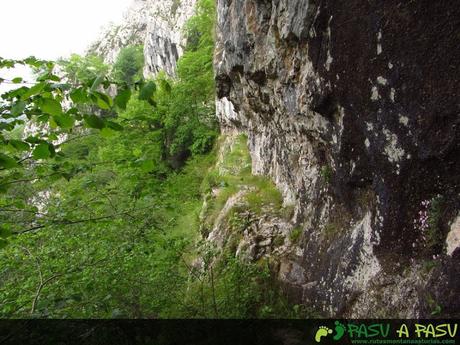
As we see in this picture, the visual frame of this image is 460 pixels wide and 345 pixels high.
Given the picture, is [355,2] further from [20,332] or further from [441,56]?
[20,332]

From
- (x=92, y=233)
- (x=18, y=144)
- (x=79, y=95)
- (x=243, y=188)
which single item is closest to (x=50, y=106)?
(x=79, y=95)

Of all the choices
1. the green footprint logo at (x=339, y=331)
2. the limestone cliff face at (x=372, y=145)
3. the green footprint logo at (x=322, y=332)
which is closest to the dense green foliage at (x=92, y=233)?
the green footprint logo at (x=322, y=332)

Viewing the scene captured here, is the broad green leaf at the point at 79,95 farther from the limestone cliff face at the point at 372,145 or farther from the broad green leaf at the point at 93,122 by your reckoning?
the limestone cliff face at the point at 372,145

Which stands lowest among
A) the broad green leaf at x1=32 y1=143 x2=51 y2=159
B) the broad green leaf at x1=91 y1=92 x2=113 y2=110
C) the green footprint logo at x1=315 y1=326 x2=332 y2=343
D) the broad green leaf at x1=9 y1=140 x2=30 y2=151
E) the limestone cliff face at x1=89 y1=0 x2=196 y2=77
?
the green footprint logo at x1=315 y1=326 x2=332 y2=343

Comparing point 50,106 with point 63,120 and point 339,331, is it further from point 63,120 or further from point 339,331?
point 339,331

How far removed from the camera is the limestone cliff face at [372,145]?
3.12m

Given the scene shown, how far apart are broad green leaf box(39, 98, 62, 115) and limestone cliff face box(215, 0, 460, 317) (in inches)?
119

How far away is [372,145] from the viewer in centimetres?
395

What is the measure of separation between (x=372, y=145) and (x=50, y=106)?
10.9ft

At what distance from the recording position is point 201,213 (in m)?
11.6

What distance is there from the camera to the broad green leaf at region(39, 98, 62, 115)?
1.65 metres

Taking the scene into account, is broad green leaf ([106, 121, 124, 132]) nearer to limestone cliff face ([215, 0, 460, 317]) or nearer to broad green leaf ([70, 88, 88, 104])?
broad green leaf ([70, 88, 88, 104])

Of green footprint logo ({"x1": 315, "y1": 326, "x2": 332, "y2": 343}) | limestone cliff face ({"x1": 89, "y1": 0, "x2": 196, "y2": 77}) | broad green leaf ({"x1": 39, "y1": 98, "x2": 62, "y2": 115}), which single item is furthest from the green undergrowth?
limestone cliff face ({"x1": 89, "y1": 0, "x2": 196, "y2": 77})

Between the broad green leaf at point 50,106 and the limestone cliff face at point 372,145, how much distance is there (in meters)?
3.03
